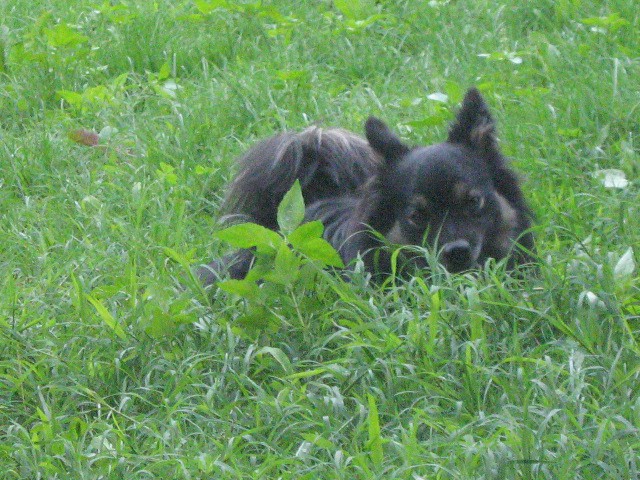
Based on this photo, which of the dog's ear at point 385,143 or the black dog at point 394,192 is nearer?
the black dog at point 394,192

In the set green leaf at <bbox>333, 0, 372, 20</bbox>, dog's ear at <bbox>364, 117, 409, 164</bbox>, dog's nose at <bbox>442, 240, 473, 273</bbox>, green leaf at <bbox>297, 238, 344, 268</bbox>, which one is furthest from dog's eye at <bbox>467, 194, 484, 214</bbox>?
green leaf at <bbox>333, 0, 372, 20</bbox>

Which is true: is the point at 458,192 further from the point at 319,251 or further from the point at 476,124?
the point at 319,251

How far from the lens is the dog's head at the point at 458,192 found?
4.22m

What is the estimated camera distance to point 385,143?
14.8 feet

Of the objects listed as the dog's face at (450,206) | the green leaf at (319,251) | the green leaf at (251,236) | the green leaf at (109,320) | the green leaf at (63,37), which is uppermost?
the green leaf at (251,236)

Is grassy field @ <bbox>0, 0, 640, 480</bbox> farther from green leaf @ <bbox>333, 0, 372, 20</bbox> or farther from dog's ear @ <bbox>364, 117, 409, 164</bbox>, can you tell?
dog's ear @ <bbox>364, 117, 409, 164</bbox>

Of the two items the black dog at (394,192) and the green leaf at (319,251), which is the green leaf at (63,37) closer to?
the black dog at (394,192)

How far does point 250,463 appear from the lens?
10.6 ft

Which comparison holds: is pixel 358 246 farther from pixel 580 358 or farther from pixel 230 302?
pixel 580 358

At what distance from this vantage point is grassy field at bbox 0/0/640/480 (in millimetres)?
3207

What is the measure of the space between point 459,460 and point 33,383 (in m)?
1.53

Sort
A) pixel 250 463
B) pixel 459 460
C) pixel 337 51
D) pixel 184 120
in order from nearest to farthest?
1. pixel 459 460
2. pixel 250 463
3. pixel 184 120
4. pixel 337 51

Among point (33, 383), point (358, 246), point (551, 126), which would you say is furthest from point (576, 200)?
point (33, 383)

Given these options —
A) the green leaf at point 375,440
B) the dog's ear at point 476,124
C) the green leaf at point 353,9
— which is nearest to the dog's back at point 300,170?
the dog's ear at point 476,124
